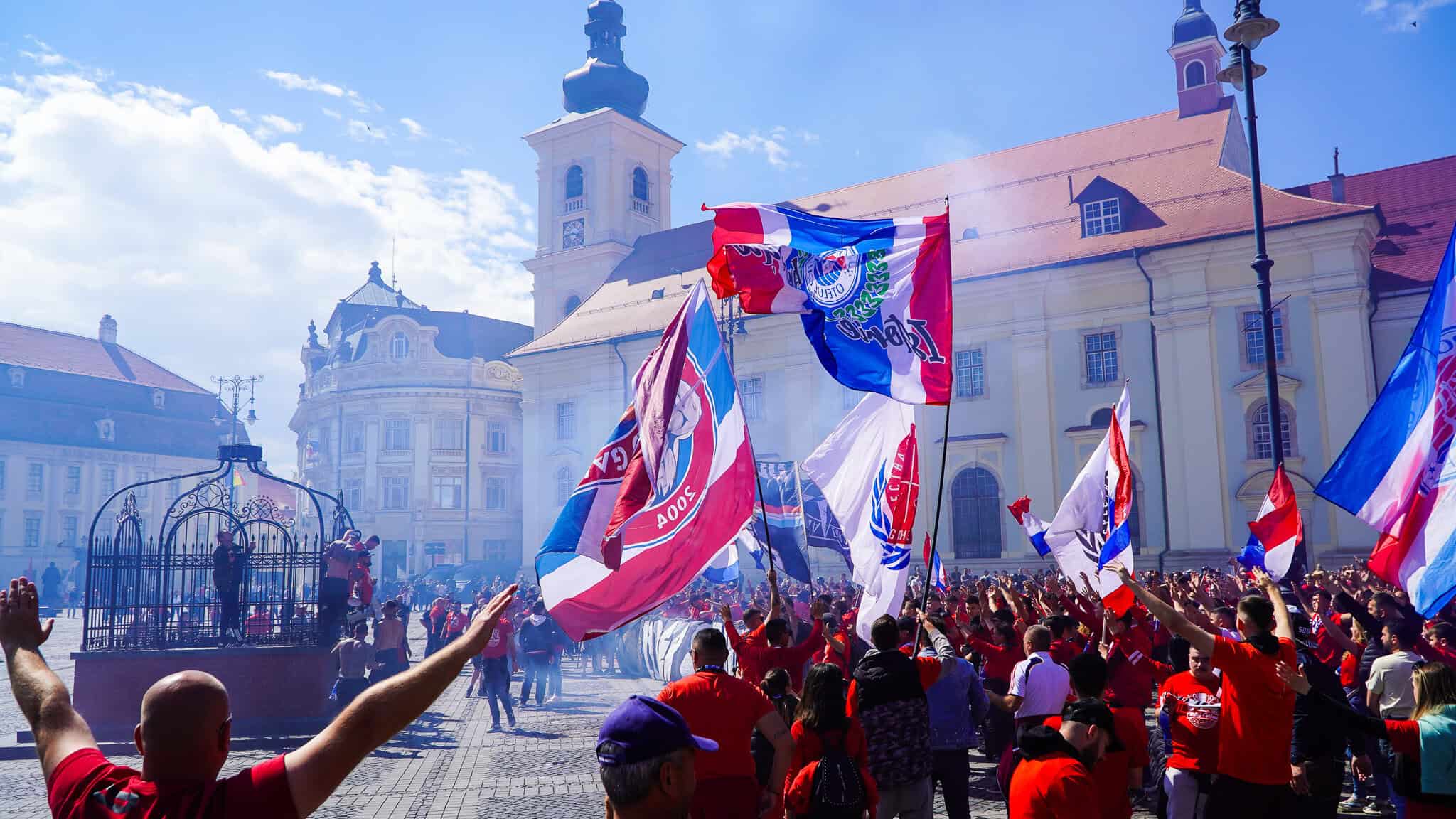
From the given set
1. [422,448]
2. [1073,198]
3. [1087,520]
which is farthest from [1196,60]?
[422,448]

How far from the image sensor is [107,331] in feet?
274

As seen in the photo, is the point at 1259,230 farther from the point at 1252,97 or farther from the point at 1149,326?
the point at 1149,326

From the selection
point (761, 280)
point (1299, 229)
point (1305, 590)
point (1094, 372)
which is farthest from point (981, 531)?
point (761, 280)

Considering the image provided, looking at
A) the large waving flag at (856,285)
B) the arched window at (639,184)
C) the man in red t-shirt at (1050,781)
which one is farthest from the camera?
the arched window at (639,184)

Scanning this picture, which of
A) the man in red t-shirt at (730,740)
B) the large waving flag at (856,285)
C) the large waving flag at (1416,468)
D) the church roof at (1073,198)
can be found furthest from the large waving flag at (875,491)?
the church roof at (1073,198)

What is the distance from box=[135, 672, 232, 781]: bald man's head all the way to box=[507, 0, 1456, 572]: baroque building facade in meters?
31.3

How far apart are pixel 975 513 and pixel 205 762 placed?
3440 cm

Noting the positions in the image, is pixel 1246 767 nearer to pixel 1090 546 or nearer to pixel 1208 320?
pixel 1090 546

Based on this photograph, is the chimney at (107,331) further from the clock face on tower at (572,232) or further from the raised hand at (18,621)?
the raised hand at (18,621)

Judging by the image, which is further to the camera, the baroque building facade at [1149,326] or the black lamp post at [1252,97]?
the baroque building facade at [1149,326]

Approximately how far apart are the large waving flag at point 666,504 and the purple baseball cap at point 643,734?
3484 millimetres

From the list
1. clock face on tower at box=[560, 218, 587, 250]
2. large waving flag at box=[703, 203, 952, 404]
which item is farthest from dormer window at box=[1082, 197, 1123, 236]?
large waving flag at box=[703, 203, 952, 404]

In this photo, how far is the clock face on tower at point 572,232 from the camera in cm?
5466

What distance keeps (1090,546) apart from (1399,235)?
94.2ft
